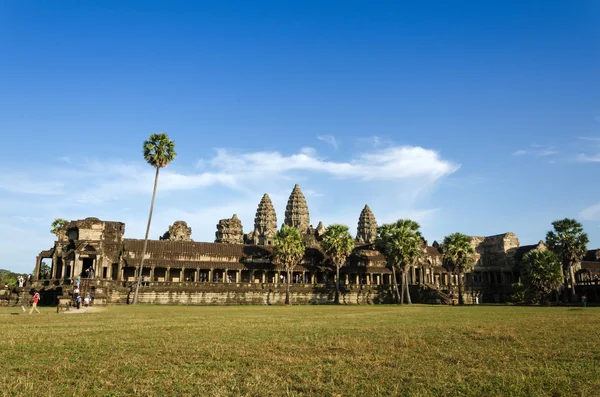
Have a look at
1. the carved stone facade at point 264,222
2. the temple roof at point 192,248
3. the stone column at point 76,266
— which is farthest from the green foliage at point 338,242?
the carved stone facade at point 264,222

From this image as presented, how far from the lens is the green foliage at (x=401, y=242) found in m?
59.1

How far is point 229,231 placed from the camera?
10788cm

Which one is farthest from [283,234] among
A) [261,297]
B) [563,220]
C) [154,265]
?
[563,220]

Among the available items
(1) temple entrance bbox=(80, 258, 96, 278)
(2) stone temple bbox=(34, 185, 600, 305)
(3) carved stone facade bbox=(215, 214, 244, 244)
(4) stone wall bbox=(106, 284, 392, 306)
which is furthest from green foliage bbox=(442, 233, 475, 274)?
(3) carved stone facade bbox=(215, 214, 244, 244)

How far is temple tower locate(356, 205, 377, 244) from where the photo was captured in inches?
4926

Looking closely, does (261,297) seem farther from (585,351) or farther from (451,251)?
(585,351)

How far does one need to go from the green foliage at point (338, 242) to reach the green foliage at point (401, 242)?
4816 millimetres

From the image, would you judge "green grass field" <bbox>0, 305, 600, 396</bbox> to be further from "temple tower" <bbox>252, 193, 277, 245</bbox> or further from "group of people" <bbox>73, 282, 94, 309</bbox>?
"temple tower" <bbox>252, 193, 277, 245</bbox>

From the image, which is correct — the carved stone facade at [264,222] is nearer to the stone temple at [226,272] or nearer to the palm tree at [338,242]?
the stone temple at [226,272]

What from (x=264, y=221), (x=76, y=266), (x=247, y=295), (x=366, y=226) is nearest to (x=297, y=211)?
(x=264, y=221)

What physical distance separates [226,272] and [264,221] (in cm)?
5440

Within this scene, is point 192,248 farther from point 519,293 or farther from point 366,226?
point 366,226

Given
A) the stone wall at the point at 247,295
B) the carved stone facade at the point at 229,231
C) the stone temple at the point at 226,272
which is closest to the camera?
the stone wall at the point at 247,295

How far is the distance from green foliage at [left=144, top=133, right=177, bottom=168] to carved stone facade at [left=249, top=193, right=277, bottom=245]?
62.4 metres
